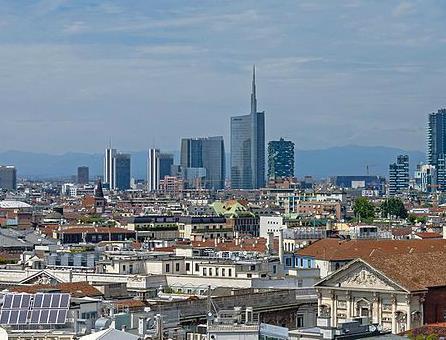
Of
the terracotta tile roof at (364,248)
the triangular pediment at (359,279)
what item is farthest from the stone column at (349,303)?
the terracotta tile roof at (364,248)

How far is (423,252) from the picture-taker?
72000 mm

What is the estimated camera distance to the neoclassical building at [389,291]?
2594 inches

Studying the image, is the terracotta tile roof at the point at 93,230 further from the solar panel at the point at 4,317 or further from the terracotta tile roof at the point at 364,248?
the solar panel at the point at 4,317

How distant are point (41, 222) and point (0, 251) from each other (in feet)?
261

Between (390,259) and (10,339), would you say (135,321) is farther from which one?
(390,259)

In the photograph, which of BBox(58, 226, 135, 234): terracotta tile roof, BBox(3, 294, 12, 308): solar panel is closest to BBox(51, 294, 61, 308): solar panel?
BBox(3, 294, 12, 308): solar panel

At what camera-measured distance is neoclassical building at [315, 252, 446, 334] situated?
2594 inches

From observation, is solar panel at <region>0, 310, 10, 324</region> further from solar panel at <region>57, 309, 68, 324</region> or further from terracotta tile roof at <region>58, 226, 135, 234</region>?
terracotta tile roof at <region>58, 226, 135, 234</region>

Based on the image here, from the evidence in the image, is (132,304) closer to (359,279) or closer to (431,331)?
(359,279)

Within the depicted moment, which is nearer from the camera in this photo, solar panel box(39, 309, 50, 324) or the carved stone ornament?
solar panel box(39, 309, 50, 324)

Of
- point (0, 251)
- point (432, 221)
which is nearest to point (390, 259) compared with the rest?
point (0, 251)

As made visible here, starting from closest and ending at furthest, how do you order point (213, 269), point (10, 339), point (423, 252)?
point (10, 339)
point (423, 252)
point (213, 269)

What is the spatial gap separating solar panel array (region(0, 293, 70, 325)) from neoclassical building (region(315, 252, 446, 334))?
19.4 meters

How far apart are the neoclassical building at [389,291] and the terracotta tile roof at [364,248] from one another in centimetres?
273
